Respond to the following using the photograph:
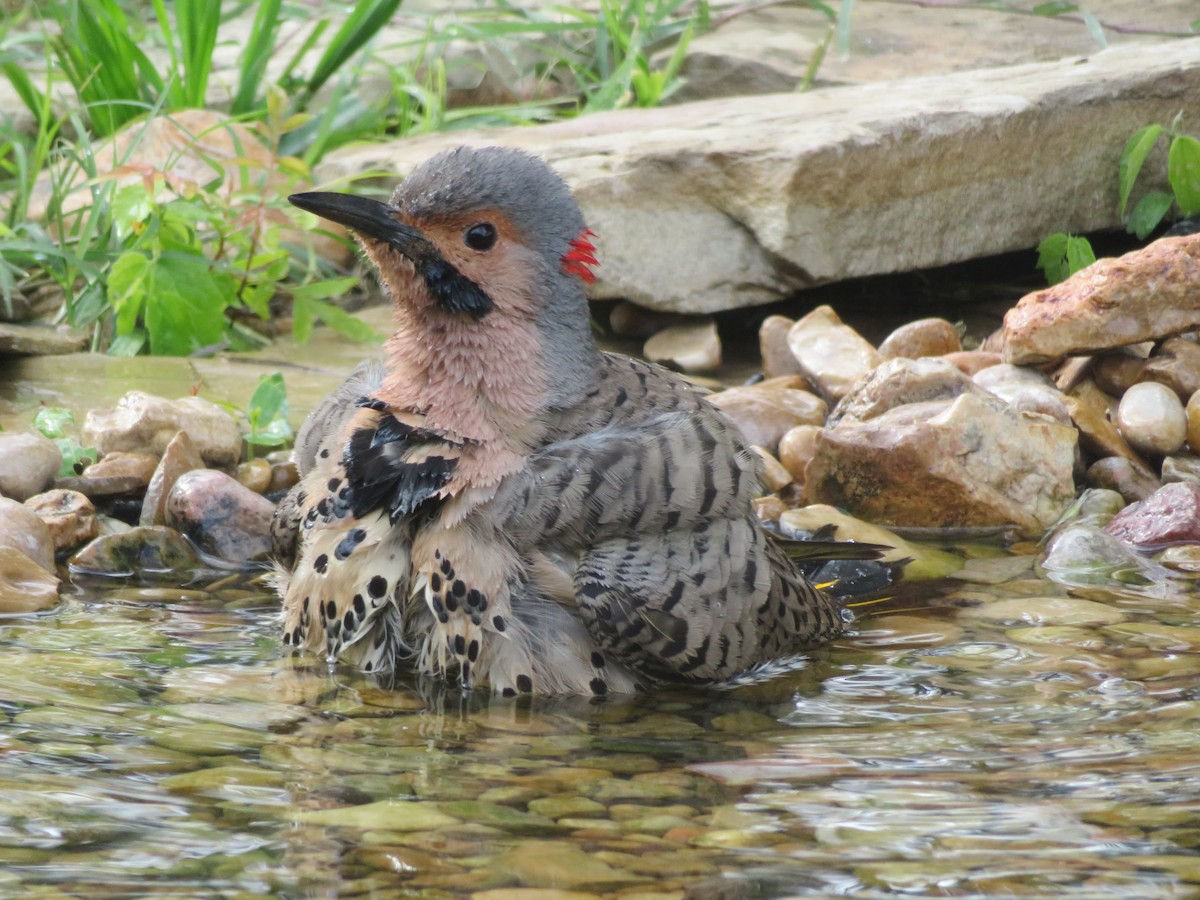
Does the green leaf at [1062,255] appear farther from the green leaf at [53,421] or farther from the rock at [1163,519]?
the green leaf at [53,421]

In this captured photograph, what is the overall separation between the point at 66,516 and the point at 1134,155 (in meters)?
4.61

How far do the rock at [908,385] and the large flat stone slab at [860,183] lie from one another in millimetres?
1073

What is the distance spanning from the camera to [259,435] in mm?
5758

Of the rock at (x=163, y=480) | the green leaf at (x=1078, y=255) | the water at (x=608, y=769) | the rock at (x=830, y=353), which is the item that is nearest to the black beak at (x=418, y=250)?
the water at (x=608, y=769)

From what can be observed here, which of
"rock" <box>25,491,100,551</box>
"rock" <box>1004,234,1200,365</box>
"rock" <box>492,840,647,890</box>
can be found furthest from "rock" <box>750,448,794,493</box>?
"rock" <box>492,840,647,890</box>

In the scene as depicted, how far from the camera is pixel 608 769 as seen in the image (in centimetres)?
359

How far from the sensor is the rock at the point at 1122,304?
5844mm

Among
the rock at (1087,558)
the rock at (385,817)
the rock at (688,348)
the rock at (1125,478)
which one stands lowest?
the rock at (385,817)

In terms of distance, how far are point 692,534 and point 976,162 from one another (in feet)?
11.6

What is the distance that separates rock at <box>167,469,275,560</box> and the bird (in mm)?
885

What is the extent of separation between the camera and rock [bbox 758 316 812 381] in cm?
691

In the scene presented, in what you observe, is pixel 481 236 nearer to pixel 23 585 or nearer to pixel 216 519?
pixel 216 519

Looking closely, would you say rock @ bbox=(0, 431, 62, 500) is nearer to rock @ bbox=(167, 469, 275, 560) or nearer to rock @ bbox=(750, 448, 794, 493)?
rock @ bbox=(167, 469, 275, 560)

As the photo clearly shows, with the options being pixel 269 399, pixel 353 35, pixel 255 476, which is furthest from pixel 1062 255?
pixel 353 35
